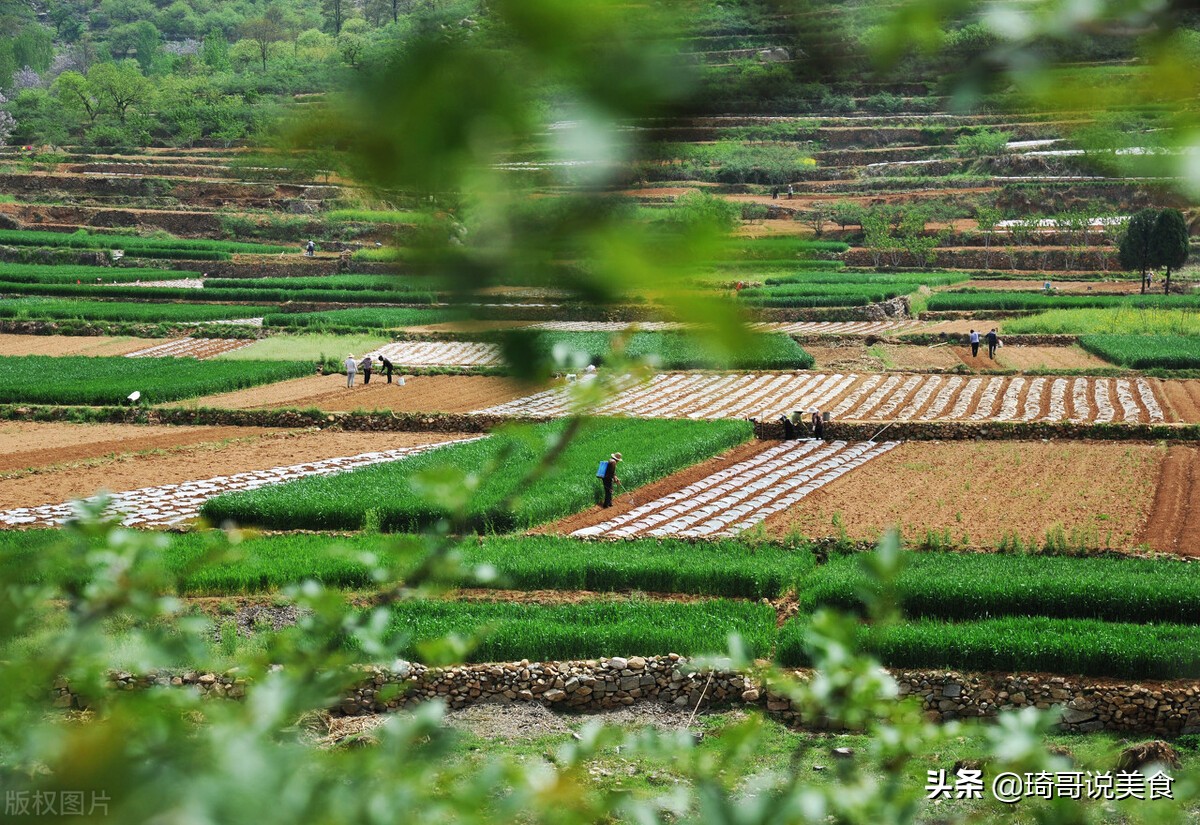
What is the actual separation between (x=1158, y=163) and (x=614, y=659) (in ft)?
30.1

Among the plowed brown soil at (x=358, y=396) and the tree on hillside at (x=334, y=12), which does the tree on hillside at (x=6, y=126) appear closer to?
the tree on hillside at (x=334, y=12)

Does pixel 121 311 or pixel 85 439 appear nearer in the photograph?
pixel 85 439

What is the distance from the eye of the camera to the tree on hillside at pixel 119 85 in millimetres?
76875

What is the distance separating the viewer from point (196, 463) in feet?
65.3

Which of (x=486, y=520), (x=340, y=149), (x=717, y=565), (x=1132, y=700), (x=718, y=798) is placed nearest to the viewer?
(x=340, y=149)

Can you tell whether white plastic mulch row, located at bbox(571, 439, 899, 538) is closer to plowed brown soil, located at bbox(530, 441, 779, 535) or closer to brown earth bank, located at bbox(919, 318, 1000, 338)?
plowed brown soil, located at bbox(530, 441, 779, 535)

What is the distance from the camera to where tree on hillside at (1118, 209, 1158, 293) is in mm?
45094

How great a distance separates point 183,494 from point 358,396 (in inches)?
392

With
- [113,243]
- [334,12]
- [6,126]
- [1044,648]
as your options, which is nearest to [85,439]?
[1044,648]

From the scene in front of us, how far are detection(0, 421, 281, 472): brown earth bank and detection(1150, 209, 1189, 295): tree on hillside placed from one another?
34.5 meters

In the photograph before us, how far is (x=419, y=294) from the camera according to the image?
123 cm

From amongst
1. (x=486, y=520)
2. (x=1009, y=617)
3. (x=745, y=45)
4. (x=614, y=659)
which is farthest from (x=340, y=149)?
(x=486, y=520)

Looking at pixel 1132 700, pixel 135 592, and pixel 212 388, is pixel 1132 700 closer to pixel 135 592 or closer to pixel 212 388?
pixel 135 592

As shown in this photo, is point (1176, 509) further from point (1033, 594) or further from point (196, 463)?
point (196, 463)
